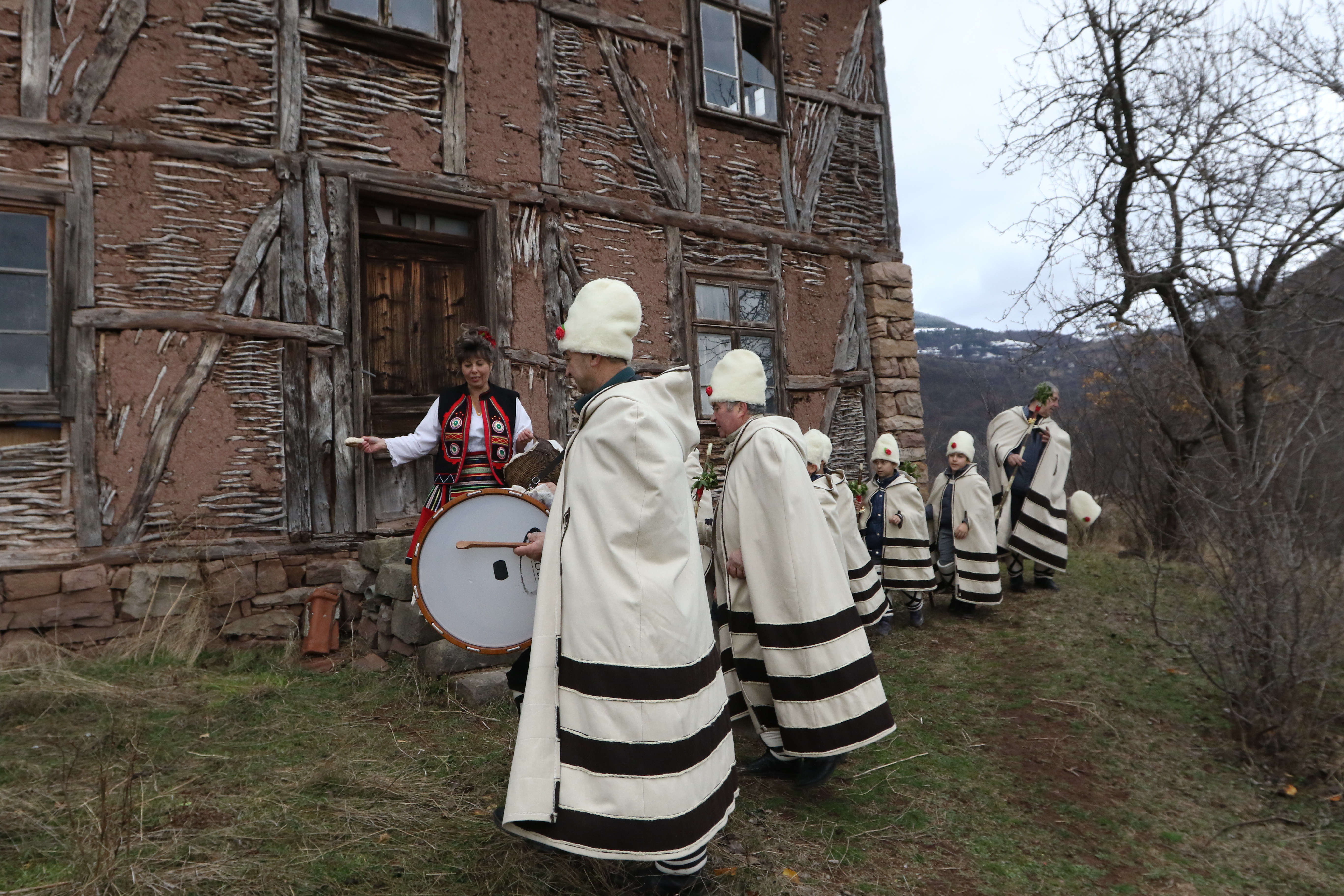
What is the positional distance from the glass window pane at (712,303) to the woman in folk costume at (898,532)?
202 cm

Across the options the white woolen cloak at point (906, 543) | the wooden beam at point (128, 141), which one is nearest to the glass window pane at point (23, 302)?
the wooden beam at point (128, 141)

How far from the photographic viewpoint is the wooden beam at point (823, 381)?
875 cm

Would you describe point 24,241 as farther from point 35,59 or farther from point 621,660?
point 621,660

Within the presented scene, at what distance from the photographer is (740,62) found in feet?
28.1

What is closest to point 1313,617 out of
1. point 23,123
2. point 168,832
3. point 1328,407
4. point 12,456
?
point 1328,407

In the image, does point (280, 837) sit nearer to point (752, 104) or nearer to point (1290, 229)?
point (752, 104)

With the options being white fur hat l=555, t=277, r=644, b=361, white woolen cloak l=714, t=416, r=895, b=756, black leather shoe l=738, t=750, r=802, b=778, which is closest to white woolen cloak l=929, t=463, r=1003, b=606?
black leather shoe l=738, t=750, r=802, b=778

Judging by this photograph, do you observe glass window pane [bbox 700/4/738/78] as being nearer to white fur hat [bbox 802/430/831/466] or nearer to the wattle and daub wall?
the wattle and daub wall

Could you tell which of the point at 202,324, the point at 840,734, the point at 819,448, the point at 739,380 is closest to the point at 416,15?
the point at 202,324

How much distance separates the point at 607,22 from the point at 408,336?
3389 millimetres

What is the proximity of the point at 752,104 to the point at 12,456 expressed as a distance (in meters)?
7.00

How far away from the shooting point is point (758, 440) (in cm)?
A: 363

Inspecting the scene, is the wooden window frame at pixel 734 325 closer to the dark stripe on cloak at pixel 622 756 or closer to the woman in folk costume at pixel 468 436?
the woman in folk costume at pixel 468 436

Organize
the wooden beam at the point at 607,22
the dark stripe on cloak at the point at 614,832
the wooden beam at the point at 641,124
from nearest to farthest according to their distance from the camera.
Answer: the dark stripe on cloak at the point at 614,832
the wooden beam at the point at 607,22
the wooden beam at the point at 641,124
